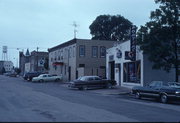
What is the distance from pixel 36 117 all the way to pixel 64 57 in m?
51.3

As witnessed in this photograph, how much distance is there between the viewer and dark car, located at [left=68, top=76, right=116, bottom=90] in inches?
1510

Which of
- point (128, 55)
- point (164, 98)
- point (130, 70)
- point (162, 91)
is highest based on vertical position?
point (128, 55)

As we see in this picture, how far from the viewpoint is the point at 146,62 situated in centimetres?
3538

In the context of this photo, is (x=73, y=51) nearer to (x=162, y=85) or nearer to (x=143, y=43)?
(x=143, y=43)

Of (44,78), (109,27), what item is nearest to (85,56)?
(44,78)

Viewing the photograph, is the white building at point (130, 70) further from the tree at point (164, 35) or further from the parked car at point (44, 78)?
the parked car at point (44, 78)

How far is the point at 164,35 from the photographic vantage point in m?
30.1

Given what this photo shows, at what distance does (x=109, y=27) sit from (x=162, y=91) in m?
59.9

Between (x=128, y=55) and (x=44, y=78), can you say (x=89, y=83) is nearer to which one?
(x=128, y=55)

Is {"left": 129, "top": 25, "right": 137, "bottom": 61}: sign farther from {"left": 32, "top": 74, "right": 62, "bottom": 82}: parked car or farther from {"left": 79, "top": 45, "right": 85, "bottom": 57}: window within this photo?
{"left": 32, "top": 74, "right": 62, "bottom": 82}: parked car

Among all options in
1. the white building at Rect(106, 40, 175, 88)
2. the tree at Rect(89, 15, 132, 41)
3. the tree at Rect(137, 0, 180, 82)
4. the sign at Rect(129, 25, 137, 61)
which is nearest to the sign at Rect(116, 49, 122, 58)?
the white building at Rect(106, 40, 175, 88)

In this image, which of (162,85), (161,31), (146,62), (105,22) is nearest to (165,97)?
(162,85)

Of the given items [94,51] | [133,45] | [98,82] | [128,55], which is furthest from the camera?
[94,51]

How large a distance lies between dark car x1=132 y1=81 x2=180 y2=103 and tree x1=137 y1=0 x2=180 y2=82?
4.42m
